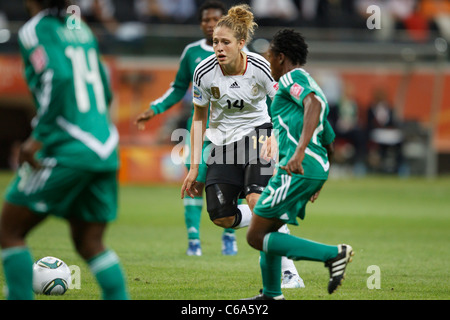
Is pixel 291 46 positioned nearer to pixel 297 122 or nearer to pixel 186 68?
pixel 297 122

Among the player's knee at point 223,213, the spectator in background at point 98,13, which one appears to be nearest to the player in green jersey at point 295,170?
the player's knee at point 223,213

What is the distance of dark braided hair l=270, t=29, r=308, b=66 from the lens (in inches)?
225

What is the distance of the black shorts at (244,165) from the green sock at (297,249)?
4.19 ft

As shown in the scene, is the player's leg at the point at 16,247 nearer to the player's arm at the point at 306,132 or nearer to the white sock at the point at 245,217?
the player's arm at the point at 306,132

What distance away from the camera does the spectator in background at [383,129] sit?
21.5 meters

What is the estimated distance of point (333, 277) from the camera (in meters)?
5.44

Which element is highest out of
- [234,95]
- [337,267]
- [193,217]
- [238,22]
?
[238,22]

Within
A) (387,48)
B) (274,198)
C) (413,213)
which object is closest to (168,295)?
(274,198)

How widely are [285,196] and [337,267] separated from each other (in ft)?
2.04

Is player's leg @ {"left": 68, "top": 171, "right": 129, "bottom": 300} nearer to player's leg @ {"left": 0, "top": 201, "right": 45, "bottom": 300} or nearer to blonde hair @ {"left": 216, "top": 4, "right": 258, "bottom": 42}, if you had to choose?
player's leg @ {"left": 0, "top": 201, "right": 45, "bottom": 300}

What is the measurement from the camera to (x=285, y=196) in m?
5.43

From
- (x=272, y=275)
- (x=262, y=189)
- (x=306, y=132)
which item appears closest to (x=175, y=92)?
(x=262, y=189)

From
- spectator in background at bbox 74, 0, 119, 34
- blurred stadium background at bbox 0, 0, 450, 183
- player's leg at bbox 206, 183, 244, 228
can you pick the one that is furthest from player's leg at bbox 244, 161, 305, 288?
spectator in background at bbox 74, 0, 119, 34

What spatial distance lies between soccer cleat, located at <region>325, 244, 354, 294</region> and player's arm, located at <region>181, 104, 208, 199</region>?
1.64 meters
